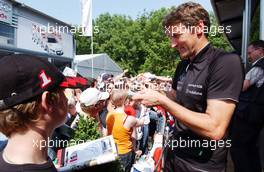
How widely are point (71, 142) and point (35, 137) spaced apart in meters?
0.76

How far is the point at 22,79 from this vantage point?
4.26 feet

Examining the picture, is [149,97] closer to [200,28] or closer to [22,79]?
[200,28]

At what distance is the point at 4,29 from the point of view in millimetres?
12266

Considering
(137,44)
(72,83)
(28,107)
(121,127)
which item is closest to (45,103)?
(28,107)

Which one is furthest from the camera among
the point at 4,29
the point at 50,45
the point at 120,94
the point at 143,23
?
the point at 143,23

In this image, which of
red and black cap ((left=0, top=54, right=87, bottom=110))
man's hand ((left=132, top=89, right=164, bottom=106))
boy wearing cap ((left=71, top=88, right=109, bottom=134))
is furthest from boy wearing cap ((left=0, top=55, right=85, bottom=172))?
boy wearing cap ((left=71, top=88, right=109, bottom=134))

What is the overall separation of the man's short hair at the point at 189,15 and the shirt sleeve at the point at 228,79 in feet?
1.12

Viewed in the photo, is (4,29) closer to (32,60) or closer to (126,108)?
(126,108)

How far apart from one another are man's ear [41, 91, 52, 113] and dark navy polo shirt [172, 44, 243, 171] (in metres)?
0.94

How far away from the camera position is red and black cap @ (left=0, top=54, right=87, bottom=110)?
129 centimetres

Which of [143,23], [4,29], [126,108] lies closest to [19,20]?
[4,29]

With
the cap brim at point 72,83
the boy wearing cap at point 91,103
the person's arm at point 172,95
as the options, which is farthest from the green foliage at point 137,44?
the cap brim at point 72,83

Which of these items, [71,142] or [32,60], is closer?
[32,60]

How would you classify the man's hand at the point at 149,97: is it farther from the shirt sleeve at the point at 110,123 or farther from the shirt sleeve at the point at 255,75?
the shirt sleeve at the point at 110,123
